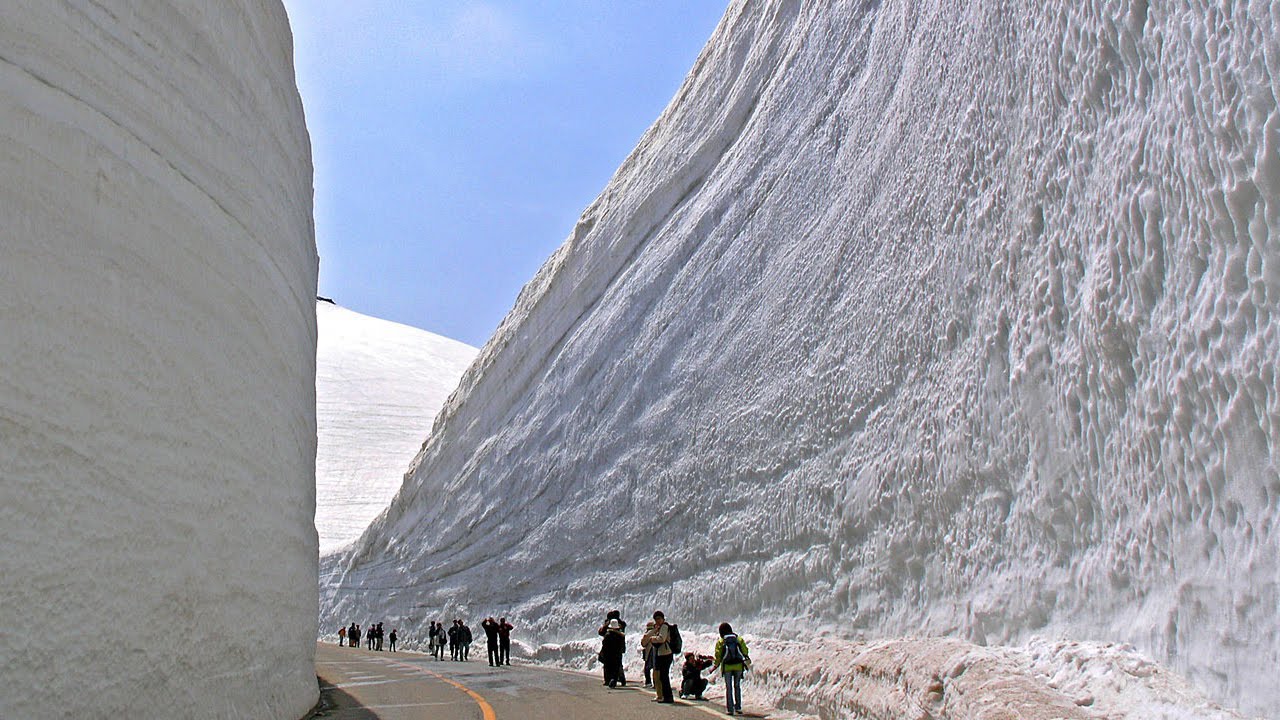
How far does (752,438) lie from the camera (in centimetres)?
1609

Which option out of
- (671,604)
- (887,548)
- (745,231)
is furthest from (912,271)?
(671,604)

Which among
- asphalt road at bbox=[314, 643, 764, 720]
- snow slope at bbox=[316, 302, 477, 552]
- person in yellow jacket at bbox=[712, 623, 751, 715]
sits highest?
snow slope at bbox=[316, 302, 477, 552]

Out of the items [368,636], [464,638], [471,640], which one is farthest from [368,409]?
[464,638]

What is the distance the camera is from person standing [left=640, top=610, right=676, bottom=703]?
12.0m

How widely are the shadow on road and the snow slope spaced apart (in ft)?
91.0

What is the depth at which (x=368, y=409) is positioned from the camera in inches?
2714

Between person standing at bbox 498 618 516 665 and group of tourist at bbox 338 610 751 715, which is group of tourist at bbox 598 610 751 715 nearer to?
group of tourist at bbox 338 610 751 715

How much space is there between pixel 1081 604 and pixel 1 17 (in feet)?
24.6

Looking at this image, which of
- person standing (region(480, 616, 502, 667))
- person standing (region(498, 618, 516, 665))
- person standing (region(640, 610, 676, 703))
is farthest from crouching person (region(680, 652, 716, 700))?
person standing (region(498, 618, 516, 665))

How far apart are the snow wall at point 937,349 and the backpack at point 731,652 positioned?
1615 millimetres

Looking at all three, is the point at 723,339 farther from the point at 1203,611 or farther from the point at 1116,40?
the point at 1203,611

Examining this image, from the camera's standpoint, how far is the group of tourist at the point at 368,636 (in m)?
30.5

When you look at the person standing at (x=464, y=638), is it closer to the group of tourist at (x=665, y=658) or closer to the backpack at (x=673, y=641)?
the group of tourist at (x=665, y=658)

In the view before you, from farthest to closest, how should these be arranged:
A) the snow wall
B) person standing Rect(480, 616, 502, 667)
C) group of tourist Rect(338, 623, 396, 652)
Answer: group of tourist Rect(338, 623, 396, 652), person standing Rect(480, 616, 502, 667), the snow wall
